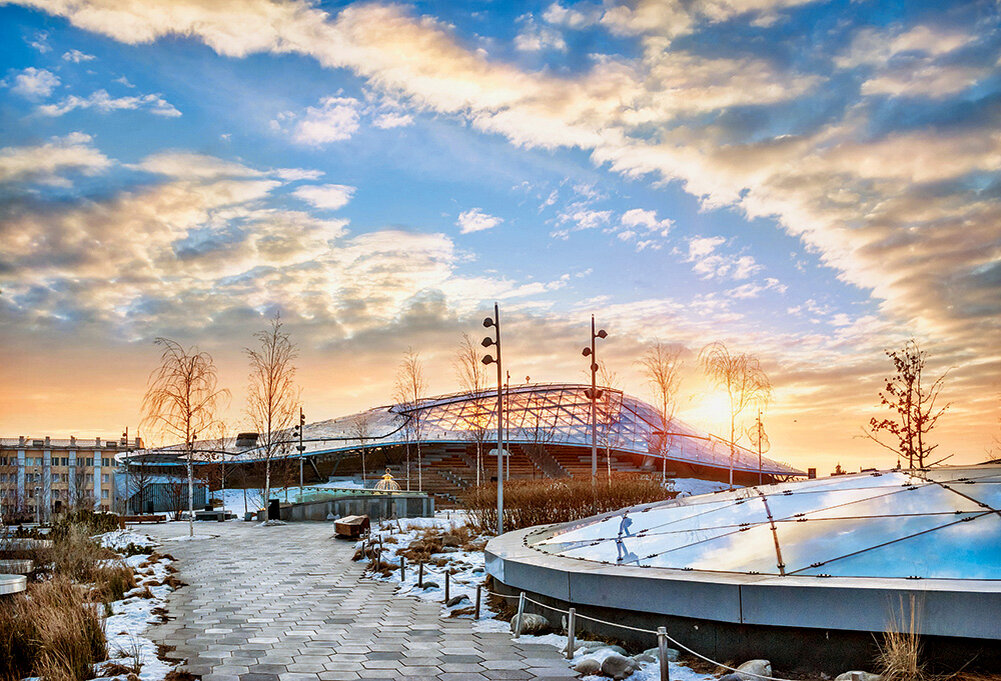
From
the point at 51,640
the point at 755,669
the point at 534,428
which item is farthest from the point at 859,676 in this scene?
the point at 534,428

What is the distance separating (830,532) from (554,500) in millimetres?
11433

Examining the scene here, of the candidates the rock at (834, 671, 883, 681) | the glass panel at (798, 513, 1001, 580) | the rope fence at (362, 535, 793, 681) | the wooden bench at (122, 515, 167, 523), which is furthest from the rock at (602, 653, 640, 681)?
the wooden bench at (122, 515, 167, 523)

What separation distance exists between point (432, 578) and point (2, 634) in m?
7.80

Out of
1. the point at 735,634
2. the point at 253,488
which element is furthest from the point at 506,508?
the point at 253,488

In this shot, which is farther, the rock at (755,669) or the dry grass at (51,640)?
A: the dry grass at (51,640)

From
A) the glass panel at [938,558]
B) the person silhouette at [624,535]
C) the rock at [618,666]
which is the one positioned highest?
the glass panel at [938,558]

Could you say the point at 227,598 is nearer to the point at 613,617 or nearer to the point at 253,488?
the point at 613,617

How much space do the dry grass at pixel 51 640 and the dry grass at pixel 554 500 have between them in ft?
39.7

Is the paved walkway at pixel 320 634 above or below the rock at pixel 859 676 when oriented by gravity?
below

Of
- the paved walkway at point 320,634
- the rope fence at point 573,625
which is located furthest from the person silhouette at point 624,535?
the paved walkway at point 320,634

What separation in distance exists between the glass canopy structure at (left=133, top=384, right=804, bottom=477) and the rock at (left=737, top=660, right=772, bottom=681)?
185 feet

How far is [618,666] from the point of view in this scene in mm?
8078

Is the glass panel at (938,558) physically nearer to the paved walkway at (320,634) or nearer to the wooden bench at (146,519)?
the paved walkway at (320,634)

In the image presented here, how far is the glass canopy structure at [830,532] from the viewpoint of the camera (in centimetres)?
847
